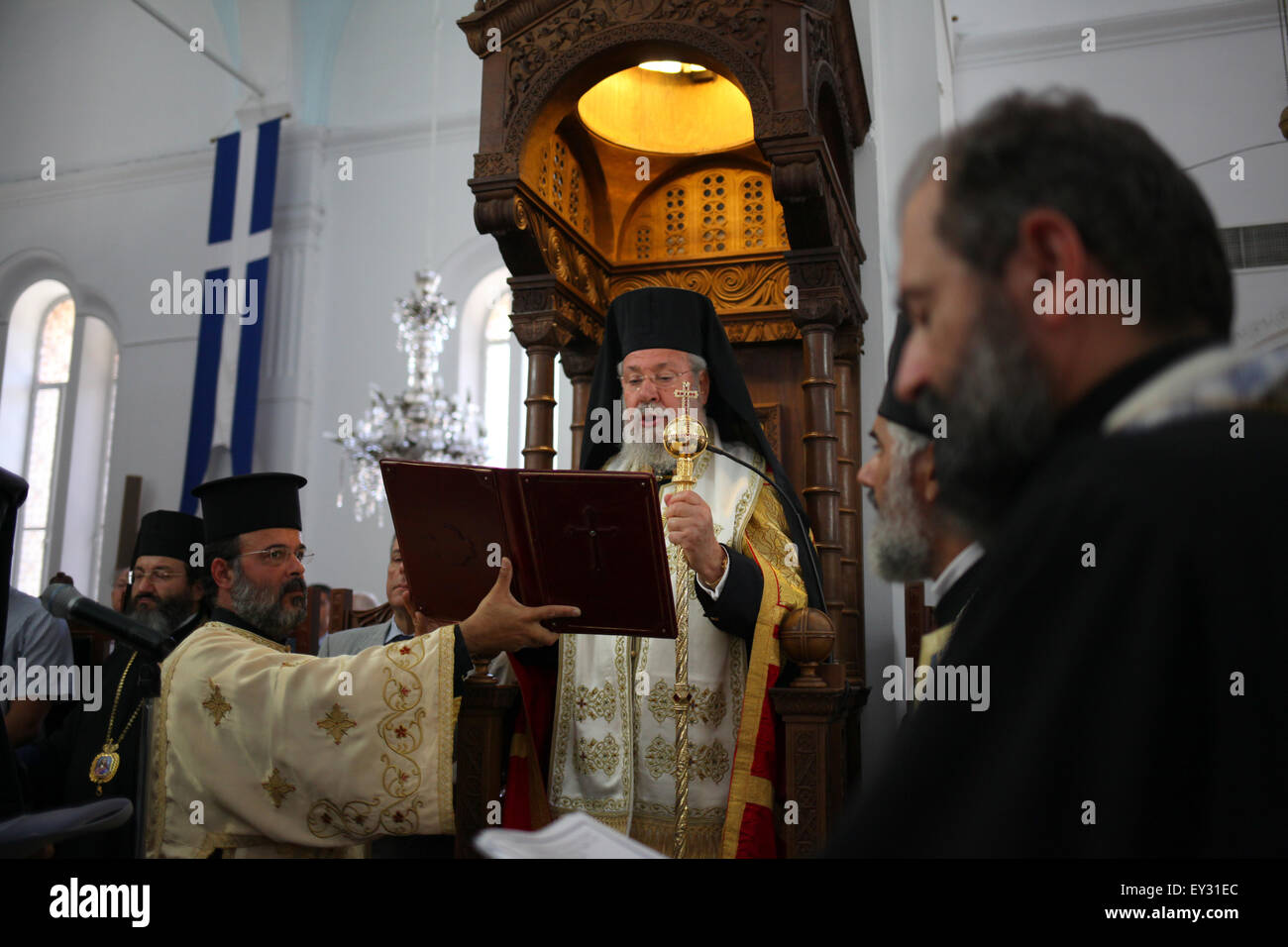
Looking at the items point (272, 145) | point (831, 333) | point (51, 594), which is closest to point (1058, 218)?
point (51, 594)

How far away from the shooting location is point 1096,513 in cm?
66

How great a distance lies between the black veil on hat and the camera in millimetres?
3516

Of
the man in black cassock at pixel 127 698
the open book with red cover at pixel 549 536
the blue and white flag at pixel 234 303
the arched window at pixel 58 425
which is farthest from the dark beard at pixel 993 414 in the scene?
the arched window at pixel 58 425

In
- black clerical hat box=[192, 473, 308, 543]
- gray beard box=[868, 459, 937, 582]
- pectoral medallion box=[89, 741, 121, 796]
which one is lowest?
pectoral medallion box=[89, 741, 121, 796]

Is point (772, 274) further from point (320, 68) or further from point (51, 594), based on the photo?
point (320, 68)

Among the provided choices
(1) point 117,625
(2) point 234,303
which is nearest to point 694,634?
(1) point 117,625

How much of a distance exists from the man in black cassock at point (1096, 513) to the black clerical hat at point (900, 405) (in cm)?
15

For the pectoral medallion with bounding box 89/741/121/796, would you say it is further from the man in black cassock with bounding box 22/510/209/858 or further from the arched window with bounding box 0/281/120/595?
the arched window with bounding box 0/281/120/595

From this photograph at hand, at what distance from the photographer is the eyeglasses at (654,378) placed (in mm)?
3490

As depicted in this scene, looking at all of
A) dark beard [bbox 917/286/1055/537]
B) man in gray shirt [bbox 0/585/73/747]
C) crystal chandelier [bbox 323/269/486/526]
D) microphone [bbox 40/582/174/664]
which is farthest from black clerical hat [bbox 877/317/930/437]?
crystal chandelier [bbox 323/269/486/526]

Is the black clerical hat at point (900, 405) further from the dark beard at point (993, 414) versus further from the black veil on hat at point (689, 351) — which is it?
the black veil on hat at point (689, 351)

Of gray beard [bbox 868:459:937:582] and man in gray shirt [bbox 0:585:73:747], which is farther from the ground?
gray beard [bbox 868:459:937:582]

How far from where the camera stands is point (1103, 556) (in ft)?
2.12
